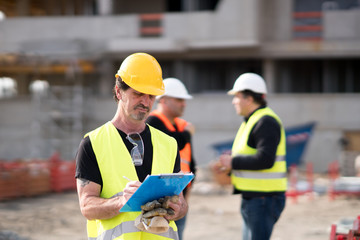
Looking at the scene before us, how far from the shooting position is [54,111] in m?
20.1

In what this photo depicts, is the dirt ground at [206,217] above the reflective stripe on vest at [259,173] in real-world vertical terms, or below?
below

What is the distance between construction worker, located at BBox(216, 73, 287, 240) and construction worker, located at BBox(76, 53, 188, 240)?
5.45ft

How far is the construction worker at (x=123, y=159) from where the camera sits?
8.61 ft

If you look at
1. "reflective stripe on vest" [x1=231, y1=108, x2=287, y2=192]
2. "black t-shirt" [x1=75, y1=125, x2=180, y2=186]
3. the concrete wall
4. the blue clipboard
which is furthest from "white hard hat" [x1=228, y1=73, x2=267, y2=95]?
the concrete wall

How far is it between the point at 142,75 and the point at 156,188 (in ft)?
2.10

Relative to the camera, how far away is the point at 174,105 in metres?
4.88

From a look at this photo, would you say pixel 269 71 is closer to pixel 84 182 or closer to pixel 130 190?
pixel 84 182

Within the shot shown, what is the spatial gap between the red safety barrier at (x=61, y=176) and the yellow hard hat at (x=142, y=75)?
1190 centimetres

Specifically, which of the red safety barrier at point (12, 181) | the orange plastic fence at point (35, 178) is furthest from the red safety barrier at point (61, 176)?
the red safety barrier at point (12, 181)

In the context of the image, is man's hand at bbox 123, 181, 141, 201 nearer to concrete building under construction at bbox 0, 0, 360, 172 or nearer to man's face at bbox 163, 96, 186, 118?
man's face at bbox 163, 96, 186, 118

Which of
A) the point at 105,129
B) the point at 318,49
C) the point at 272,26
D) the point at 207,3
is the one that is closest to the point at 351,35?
the point at 318,49

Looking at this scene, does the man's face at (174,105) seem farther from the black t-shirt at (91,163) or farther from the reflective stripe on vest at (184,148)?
the black t-shirt at (91,163)

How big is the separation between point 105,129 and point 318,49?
19.4 meters

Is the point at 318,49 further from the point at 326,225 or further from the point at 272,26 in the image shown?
the point at 326,225
